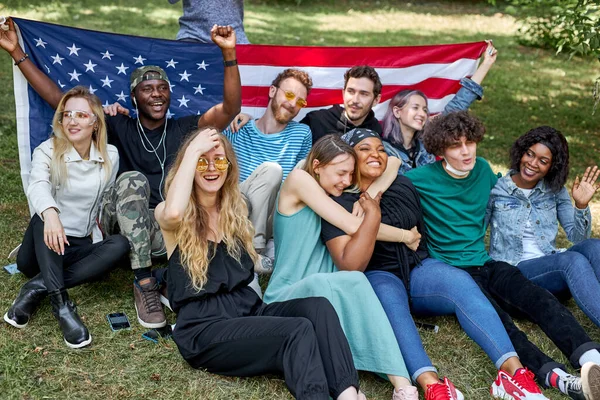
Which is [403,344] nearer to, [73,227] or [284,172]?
[284,172]

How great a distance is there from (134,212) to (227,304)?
3.47ft

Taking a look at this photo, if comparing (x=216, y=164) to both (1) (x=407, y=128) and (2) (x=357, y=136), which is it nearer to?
(2) (x=357, y=136)

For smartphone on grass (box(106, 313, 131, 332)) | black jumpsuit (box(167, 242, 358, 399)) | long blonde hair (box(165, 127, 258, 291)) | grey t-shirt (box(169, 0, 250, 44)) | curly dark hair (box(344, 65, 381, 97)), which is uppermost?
grey t-shirt (box(169, 0, 250, 44))

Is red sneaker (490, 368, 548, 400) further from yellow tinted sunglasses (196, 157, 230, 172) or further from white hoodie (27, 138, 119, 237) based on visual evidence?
white hoodie (27, 138, 119, 237)

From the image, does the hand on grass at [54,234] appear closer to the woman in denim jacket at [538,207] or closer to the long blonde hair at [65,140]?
the long blonde hair at [65,140]

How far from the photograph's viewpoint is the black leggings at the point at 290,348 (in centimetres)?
337

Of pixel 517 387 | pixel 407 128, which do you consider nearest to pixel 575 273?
pixel 517 387

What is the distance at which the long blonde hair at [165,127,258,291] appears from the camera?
12.3ft

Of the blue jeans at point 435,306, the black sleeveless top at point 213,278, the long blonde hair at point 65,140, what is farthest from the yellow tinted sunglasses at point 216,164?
the blue jeans at point 435,306

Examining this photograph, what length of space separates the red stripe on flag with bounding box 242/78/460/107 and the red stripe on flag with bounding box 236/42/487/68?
185mm

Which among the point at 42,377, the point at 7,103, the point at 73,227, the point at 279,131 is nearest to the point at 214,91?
the point at 279,131

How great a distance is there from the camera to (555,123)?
9.78m

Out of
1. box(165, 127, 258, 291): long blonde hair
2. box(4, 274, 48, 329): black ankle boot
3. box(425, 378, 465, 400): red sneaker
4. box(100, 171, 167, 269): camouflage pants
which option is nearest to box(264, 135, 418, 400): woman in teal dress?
box(425, 378, 465, 400): red sneaker

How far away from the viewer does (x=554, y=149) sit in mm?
4664
